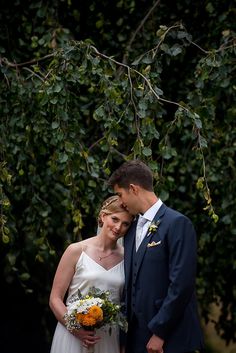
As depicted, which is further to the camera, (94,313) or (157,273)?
(157,273)

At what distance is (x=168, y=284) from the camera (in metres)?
4.16

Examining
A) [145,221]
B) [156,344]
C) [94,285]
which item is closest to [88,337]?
[94,285]

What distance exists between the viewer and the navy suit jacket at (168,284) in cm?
400

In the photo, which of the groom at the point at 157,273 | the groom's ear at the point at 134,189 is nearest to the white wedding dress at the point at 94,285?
the groom at the point at 157,273

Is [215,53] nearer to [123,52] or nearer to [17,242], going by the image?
[123,52]

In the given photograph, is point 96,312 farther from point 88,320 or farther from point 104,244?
point 104,244

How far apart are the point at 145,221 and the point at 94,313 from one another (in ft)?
1.74

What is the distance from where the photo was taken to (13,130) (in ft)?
17.1

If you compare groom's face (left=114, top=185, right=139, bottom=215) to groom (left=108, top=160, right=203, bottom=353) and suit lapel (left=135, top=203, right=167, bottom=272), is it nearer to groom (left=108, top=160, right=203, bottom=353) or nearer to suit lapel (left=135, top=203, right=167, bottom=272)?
groom (left=108, top=160, right=203, bottom=353)

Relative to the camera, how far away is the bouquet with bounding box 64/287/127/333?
4.05m

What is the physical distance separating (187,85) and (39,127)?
5.31ft

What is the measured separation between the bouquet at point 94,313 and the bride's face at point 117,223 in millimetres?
315

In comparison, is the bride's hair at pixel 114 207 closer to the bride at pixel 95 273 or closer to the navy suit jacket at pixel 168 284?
the bride at pixel 95 273

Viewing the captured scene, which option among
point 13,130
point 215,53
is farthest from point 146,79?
point 13,130
